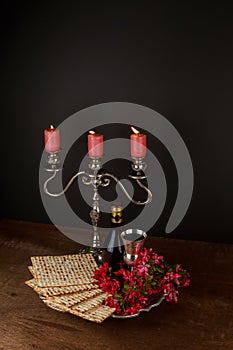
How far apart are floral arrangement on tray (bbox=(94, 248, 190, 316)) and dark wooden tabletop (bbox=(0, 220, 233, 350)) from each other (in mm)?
34

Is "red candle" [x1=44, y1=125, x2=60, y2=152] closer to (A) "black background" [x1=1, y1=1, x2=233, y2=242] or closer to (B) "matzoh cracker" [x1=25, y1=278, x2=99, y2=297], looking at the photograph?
(A) "black background" [x1=1, y1=1, x2=233, y2=242]

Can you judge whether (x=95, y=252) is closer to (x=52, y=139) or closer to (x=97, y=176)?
(x=97, y=176)

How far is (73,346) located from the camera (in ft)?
4.54

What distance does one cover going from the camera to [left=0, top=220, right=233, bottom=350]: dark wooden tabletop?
4.59 feet

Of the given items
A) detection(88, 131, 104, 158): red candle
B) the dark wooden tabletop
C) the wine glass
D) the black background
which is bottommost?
the dark wooden tabletop

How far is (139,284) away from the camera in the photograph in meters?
1.54

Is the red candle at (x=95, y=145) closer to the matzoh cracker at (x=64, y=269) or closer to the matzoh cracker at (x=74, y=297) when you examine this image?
the matzoh cracker at (x=64, y=269)

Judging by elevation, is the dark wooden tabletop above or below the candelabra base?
below

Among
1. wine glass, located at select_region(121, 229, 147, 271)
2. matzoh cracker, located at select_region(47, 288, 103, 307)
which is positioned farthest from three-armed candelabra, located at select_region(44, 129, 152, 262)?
matzoh cracker, located at select_region(47, 288, 103, 307)

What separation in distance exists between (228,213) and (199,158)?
231 mm

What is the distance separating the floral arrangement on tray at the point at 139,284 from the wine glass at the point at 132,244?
0.7 inches

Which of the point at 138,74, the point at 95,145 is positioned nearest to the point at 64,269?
the point at 95,145

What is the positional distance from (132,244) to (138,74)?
0.64 metres

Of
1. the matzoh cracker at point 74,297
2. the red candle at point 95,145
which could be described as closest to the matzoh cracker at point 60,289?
the matzoh cracker at point 74,297
